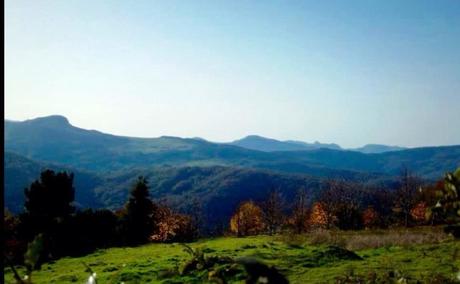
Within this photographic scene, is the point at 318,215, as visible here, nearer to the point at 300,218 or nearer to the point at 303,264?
the point at 300,218

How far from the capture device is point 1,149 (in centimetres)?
199

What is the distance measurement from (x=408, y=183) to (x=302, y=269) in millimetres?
72957

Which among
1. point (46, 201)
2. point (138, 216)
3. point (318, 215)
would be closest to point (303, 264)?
point (46, 201)

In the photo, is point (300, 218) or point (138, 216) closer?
point (138, 216)

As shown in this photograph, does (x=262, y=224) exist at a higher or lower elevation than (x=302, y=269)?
lower

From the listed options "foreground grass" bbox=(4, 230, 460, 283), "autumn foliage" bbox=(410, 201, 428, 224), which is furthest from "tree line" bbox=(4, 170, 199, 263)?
"autumn foliage" bbox=(410, 201, 428, 224)

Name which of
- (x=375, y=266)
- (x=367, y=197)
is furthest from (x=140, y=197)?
(x=367, y=197)

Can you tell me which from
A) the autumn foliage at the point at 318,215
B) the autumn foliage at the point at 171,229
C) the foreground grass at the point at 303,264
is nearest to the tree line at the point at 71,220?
the autumn foliage at the point at 171,229

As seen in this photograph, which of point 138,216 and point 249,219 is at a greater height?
point 138,216

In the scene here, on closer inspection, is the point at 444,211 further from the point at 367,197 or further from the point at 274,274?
the point at 367,197

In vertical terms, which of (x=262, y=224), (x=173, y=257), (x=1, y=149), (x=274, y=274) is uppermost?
(x=1, y=149)

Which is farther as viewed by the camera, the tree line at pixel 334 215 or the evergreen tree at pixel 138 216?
the tree line at pixel 334 215

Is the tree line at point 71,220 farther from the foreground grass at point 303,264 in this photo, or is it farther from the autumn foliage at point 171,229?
the foreground grass at point 303,264

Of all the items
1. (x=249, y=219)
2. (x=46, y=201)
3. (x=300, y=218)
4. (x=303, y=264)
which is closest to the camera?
(x=303, y=264)
